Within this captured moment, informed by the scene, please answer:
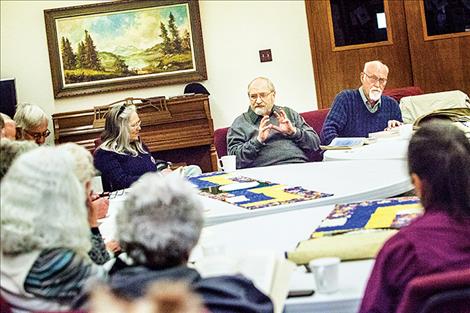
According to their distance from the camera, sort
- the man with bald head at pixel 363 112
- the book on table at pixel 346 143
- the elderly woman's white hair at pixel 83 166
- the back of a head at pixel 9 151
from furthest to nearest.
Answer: the man with bald head at pixel 363 112 < the book on table at pixel 346 143 < the back of a head at pixel 9 151 < the elderly woman's white hair at pixel 83 166

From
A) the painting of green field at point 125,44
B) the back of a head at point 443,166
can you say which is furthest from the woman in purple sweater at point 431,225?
the painting of green field at point 125,44

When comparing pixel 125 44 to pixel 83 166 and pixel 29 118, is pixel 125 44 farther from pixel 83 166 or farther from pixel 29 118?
pixel 83 166

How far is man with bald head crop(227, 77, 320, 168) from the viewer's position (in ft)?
14.8

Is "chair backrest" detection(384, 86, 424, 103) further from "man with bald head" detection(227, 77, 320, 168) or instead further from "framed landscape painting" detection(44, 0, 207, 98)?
"framed landscape painting" detection(44, 0, 207, 98)

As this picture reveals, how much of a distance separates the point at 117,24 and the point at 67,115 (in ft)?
3.21

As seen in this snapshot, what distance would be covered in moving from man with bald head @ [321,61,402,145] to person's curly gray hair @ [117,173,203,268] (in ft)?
11.3

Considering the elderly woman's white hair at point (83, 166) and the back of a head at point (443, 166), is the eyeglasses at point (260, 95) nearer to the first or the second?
the elderly woman's white hair at point (83, 166)

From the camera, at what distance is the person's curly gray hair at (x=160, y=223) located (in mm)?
1522

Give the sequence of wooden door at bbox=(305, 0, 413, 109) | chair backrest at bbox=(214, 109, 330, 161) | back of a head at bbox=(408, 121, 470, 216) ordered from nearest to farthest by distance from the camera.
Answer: back of a head at bbox=(408, 121, 470, 216) < chair backrest at bbox=(214, 109, 330, 161) < wooden door at bbox=(305, 0, 413, 109)

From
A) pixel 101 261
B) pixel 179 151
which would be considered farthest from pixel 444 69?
pixel 101 261

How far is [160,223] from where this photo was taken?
1.54 meters

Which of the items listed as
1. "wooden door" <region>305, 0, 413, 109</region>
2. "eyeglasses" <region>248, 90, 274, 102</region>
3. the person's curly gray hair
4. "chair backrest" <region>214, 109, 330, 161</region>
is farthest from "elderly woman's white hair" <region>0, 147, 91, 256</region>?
"wooden door" <region>305, 0, 413, 109</region>

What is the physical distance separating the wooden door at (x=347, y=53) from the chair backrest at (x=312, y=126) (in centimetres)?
188

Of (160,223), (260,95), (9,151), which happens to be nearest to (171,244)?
(160,223)
